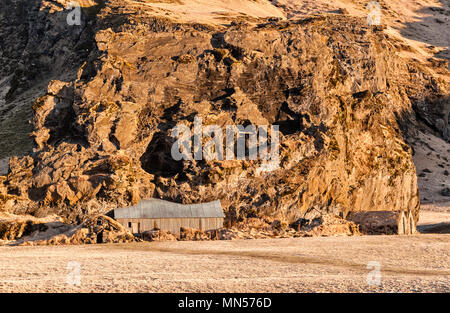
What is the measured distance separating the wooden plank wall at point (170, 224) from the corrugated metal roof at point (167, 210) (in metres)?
0.38

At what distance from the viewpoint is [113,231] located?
141ft

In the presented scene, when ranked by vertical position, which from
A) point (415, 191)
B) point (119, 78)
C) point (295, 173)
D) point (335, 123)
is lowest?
point (415, 191)

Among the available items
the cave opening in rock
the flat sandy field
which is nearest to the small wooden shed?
the cave opening in rock

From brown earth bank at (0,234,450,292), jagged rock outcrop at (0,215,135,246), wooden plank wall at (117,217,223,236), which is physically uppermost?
brown earth bank at (0,234,450,292)

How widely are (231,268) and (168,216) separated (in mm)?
23158

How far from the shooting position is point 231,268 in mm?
25984

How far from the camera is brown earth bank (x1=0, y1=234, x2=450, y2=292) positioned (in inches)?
831

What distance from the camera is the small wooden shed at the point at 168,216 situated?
156 ft

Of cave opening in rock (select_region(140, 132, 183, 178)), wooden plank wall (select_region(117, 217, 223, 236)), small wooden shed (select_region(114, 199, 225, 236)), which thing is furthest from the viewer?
cave opening in rock (select_region(140, 132, 183, 178))

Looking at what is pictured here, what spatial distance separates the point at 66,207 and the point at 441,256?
31.4 m

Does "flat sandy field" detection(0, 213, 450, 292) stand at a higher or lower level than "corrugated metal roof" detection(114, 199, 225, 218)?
higher

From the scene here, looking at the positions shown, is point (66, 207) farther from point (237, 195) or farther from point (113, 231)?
point (237, 195)

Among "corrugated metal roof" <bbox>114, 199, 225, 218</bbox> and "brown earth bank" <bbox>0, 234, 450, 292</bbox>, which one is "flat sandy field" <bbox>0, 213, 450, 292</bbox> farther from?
"corrugated metal roof" <bbox>114, 199, 225, 218</bbox>
